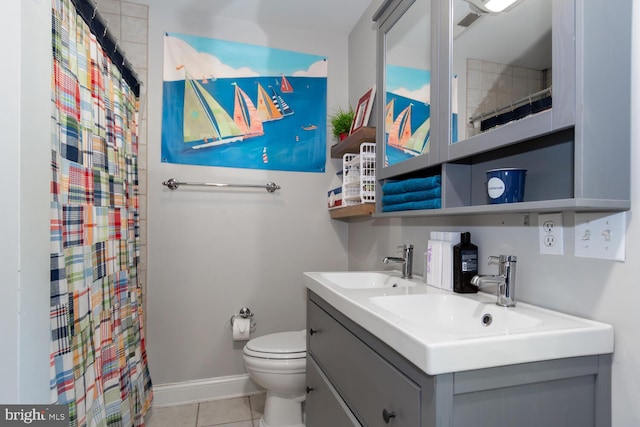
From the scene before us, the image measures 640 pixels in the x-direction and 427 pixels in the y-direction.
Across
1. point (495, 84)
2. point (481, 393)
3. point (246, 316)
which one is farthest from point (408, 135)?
point (246, 316)

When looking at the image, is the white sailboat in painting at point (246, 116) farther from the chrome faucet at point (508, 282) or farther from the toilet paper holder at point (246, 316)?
the chrome faucet at point (508, 282)

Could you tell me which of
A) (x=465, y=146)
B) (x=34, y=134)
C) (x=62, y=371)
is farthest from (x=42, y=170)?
(x=465, y=146)

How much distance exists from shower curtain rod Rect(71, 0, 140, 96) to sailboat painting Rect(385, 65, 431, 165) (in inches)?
48.3

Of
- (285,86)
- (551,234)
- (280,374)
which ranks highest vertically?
(285,86)

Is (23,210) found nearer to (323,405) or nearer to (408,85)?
(323,405)

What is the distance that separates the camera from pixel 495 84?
1.07m

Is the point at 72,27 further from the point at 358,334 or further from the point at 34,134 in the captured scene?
the point at 358,334

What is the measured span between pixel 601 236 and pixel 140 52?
246cm

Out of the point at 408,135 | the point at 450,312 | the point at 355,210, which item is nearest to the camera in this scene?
the point at 450,312

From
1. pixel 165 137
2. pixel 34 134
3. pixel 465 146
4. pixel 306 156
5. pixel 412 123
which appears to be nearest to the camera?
pixel 34 134

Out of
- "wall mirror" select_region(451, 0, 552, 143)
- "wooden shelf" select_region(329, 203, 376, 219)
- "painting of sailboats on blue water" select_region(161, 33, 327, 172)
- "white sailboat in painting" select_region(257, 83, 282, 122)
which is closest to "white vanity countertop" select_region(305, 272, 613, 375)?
"wall mirror" select_region(451, 0, 552, 143)

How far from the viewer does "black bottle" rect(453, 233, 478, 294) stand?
1227mm

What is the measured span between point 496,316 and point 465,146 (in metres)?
0.53

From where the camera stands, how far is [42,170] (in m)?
0.81
